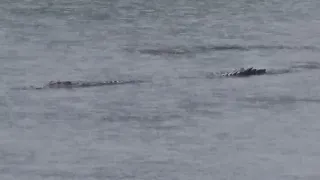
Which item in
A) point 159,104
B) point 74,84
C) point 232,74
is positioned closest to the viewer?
point 159,104

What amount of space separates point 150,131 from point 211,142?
38cm

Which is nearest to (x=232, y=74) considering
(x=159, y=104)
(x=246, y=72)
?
(x=246, y=72)

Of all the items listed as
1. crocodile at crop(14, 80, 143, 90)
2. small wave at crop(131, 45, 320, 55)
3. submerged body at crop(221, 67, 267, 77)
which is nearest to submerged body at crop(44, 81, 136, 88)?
crocodile at crop(14, 80, 143, 90)

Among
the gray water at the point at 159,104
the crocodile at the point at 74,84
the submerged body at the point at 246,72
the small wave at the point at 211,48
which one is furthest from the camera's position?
the small wave at the point at 211,48

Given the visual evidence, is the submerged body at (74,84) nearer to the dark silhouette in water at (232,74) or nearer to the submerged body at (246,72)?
the dark silhouette in water at (232,74)

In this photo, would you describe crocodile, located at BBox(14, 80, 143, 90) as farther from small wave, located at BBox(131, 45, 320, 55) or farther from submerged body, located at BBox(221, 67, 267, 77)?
small wave, located at BBox(131, 45, 320, 55)

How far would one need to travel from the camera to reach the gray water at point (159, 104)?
152 inches

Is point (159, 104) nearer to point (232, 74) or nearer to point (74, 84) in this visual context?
point (74, 84)

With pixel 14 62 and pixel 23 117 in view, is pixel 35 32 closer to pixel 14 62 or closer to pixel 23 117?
pixel 14 62

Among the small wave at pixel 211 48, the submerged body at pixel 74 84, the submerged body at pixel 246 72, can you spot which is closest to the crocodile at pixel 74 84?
the submerged body at pixel 74 84

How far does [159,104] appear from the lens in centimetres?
516

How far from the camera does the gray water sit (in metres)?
3.86

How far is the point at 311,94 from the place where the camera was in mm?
5391

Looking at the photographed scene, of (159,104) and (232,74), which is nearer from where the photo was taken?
(159,104)
